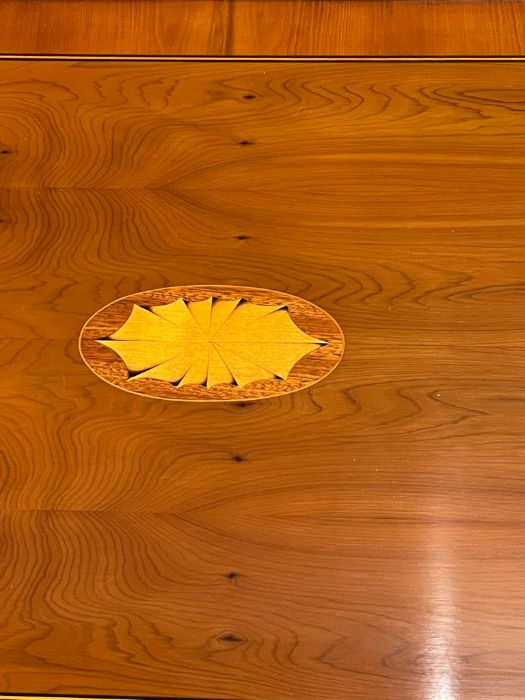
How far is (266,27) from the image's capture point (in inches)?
68.1

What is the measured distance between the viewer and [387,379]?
1341 millimetres

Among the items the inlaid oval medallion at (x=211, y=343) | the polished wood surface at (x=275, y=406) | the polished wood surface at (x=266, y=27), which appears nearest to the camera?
the polished wood surface at (x=275, y=406)

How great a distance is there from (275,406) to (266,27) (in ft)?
2.39

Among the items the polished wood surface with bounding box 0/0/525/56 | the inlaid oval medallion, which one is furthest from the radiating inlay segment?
the polished wood surface with bounding box 0/0/525/56

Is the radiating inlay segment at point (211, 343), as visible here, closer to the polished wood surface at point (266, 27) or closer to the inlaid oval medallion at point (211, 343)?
the inlaid oval medallion at point (211, 343)

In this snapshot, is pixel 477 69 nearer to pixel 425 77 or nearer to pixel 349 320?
pixel 425 77

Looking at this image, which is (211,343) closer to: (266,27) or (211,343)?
(211,343)

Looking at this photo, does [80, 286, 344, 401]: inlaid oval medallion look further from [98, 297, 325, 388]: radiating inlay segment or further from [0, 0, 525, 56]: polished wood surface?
[0, 0, 525, 56]: polished wood surface

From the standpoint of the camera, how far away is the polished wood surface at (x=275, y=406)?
3.83 feet

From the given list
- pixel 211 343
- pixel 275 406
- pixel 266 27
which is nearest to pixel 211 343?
pixel 211 343

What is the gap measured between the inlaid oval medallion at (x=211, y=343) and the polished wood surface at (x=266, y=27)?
1.67 feet

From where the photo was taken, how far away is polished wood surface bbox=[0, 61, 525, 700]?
1.17m

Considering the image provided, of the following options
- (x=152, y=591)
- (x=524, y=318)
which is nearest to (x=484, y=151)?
(x=524, y=318)

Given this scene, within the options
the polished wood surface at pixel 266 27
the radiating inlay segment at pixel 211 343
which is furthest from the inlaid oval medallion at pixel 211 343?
the polished wood surface at pixel 266 27
